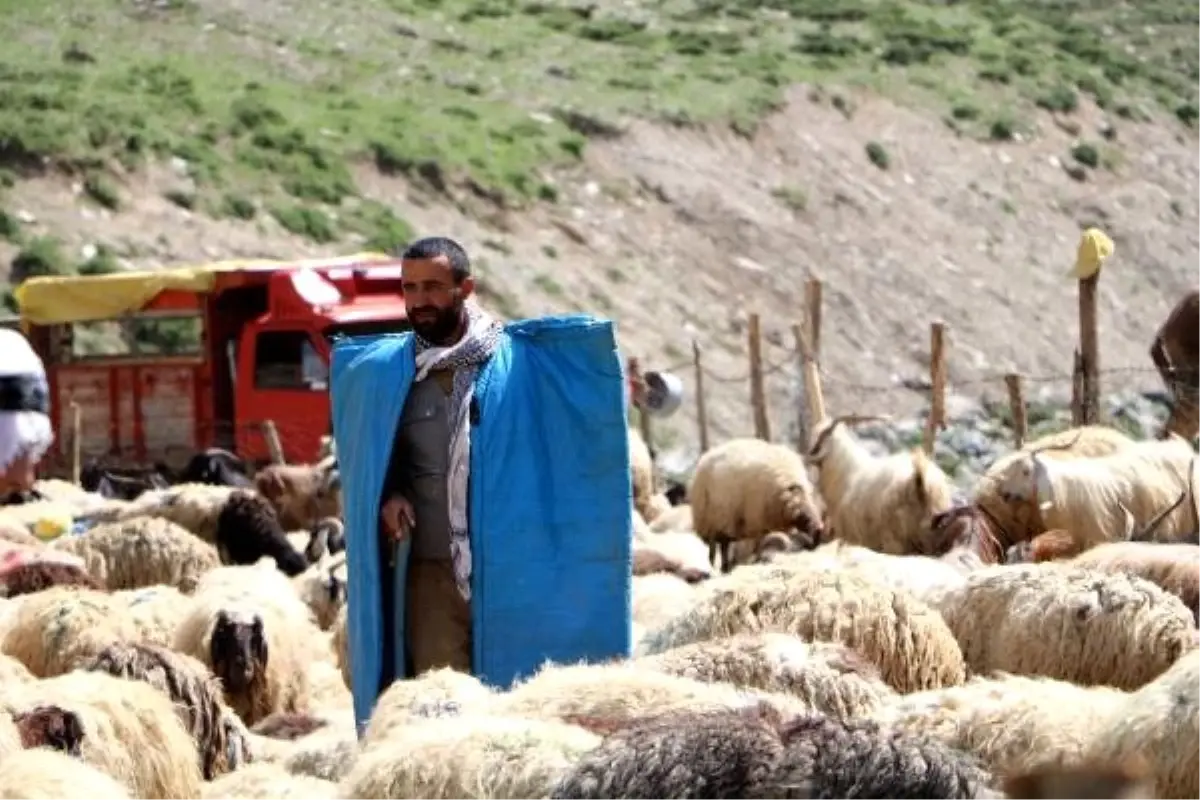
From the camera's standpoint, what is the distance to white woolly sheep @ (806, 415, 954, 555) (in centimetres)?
1521

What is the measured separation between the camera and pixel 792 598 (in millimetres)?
7535

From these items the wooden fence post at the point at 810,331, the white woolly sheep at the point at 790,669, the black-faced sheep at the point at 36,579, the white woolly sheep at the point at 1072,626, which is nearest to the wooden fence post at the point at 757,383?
the wooden fence post at the point at 810,331

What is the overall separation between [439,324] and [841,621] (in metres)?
1.36

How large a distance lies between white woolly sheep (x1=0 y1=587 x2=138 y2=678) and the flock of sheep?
0.01m

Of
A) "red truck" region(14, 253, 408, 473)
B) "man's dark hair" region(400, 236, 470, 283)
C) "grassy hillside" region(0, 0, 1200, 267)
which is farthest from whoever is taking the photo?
"grassy hillside" region(0, 0, 1200, 267)

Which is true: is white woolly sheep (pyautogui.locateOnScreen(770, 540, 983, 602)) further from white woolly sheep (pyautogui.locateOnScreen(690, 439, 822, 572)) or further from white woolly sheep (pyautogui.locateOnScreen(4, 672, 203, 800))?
white woolly sheep (pyautogui.locateOnScreen(690, 439, 822, 572))

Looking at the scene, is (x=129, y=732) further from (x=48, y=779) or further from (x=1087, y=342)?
(x=1087, y=342)

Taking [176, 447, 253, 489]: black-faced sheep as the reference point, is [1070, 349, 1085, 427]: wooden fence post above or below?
above

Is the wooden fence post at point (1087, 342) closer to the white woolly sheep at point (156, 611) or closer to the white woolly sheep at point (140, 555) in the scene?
the white woolly sheep at point (140, 555)

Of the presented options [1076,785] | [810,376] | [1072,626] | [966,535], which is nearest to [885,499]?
[966,535]

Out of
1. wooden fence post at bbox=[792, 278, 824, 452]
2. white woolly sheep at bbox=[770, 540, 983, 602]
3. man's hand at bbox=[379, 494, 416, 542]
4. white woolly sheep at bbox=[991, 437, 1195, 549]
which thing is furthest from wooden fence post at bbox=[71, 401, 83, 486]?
man's hand at bbox=[379, 494, 416, 542]

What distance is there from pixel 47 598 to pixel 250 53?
33099 millimetres

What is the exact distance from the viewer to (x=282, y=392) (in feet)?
74.2

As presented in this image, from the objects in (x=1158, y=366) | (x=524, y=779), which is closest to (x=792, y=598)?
(x=524, y=779)
